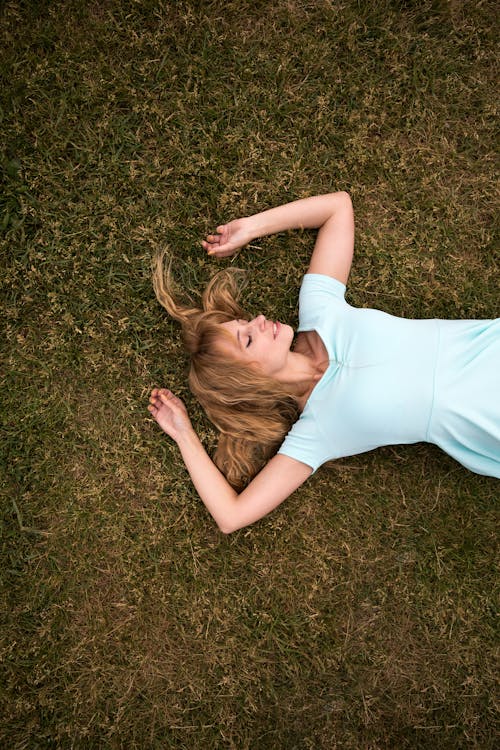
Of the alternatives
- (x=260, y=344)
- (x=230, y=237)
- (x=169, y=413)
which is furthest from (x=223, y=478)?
(x=230, y=237)

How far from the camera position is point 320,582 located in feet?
11.8

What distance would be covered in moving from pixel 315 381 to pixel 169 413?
0.99m

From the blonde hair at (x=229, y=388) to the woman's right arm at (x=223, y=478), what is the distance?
0.14 metres

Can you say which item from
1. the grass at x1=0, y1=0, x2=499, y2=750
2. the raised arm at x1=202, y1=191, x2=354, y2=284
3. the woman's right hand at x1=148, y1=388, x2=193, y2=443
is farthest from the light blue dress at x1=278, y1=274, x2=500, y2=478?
the woman's right hand at x1=148, y1=388, x2=193, y2=443

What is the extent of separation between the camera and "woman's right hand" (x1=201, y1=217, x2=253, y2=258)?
3395mm

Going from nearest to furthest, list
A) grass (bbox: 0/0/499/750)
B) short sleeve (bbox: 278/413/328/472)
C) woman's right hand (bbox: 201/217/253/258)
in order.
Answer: short sleeve (bbox: 278/413/328/472), woman's right hand (bbox: 201/217/253/258), grass (bbox: 0/0/499/750)

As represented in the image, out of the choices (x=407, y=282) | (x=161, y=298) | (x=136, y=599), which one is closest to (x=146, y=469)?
(x=136, y=599)

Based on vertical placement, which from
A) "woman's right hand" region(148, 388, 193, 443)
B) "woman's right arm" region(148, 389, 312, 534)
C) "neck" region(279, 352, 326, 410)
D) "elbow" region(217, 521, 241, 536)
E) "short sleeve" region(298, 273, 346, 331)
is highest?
"short sleeve" region(298, 273, 346, 331)

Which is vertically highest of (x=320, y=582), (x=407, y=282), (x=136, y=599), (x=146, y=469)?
(x=407, y=282)

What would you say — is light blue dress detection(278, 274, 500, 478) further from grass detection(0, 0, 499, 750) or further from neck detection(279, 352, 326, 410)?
grass detection(0, 0, 499, 750)

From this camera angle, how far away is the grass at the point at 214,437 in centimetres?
352

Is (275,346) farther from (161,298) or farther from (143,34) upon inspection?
(143,34)

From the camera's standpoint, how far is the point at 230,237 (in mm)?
3424

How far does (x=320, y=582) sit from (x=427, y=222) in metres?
2.53
